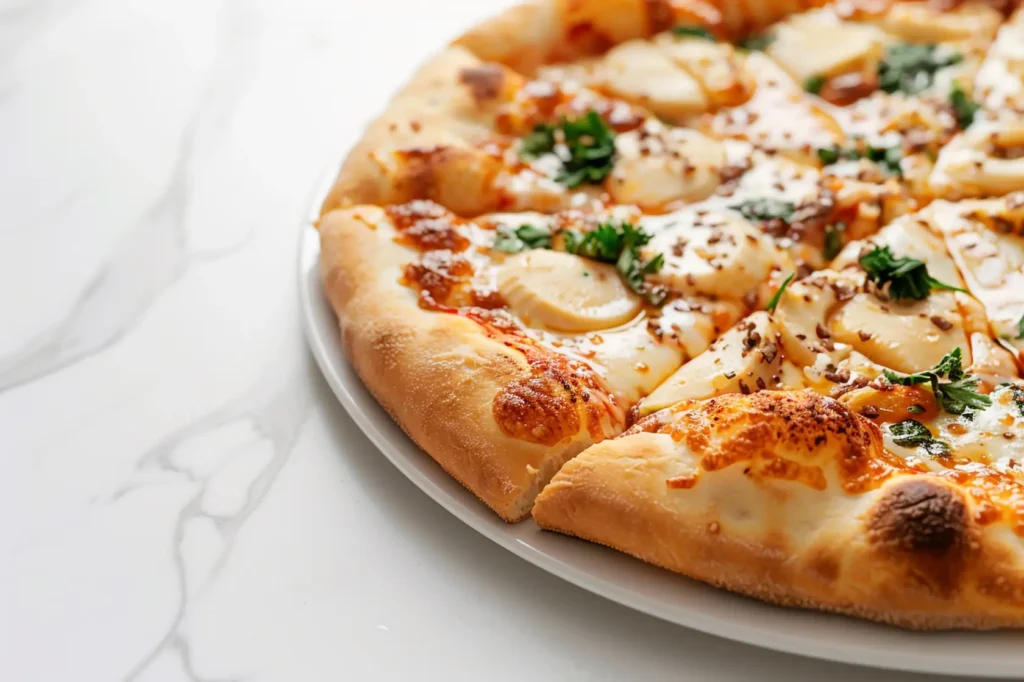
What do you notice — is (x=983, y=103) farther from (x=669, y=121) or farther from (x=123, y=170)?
(x=123, y=170)

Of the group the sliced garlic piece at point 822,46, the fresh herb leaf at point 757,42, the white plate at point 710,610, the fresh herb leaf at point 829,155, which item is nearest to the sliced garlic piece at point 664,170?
the fresh herb leaf at point 829,155

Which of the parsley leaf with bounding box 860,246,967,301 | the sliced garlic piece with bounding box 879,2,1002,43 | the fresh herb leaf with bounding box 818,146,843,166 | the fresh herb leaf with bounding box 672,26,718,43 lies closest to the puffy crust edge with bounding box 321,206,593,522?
the parsley leaf with bounding box 860,246,967,301

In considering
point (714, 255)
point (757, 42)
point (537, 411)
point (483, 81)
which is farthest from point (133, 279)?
point (757, 42)

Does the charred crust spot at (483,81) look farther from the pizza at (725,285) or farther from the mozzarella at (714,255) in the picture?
the mozzarella at (714,255)

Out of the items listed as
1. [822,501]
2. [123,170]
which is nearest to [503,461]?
[822,501]

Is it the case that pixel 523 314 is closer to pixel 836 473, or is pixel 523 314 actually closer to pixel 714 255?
pixel 714 255

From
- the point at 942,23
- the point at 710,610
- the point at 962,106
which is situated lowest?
the point at 710,610
